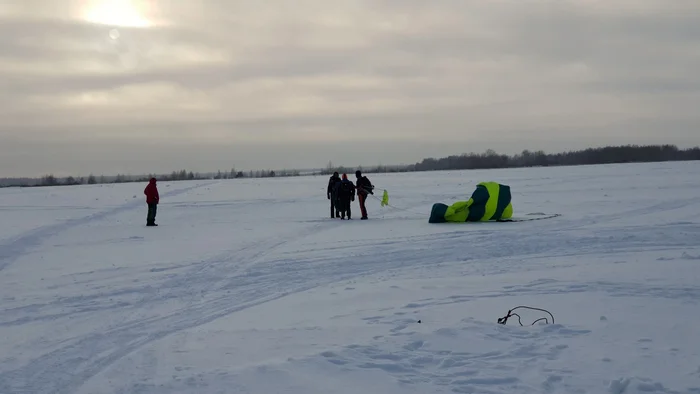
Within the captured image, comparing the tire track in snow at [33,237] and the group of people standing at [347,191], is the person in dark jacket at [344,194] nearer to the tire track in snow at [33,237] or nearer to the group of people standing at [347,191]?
the group of people standing at [347,191]

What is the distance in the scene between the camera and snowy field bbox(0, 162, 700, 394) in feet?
17.0

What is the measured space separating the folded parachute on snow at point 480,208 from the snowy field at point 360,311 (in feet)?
5.20

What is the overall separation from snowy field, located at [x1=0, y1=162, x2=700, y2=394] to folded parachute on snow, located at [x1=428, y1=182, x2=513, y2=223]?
5.20 ft

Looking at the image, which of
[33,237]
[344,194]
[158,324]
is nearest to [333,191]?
[344,194]

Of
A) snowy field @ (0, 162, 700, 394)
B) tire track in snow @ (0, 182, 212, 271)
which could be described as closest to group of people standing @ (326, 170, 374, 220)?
snowy field @ (0, 162, 700, 394)

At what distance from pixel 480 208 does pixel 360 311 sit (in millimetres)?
10660

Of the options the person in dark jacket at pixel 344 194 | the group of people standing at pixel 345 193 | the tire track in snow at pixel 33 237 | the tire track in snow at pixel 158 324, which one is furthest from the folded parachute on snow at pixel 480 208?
the tire track in snow at pixel 33 237

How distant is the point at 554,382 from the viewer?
4.95m

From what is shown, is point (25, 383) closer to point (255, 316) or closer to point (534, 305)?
point (255, 316)

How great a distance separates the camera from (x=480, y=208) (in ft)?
57.4

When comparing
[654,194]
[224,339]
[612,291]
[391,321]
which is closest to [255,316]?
[224,339]

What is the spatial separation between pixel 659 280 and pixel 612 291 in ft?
3.59

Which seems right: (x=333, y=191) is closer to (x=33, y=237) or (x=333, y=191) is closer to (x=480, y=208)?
(x=480, y=208)

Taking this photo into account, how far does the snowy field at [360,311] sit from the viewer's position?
17.0ft
